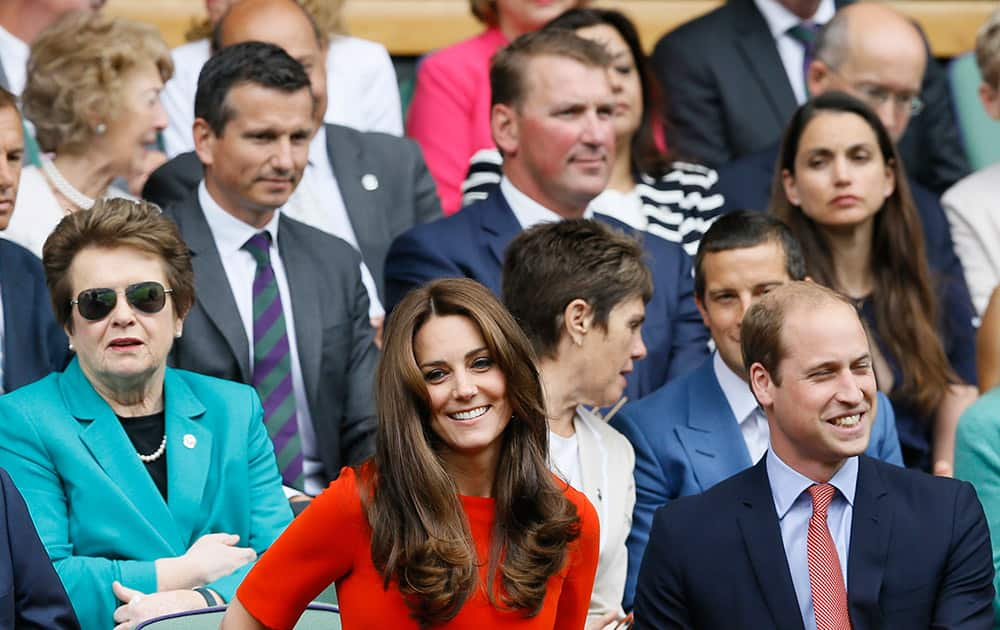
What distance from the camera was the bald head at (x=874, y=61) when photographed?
4.94 metres

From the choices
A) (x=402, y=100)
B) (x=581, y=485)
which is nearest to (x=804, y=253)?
(x=581, y=485)

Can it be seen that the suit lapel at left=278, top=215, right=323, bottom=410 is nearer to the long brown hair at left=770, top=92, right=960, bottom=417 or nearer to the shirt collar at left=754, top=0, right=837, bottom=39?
the long brown hair at left=770, top=92, right=960, bottom=417

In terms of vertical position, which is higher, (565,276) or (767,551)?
(565,276)

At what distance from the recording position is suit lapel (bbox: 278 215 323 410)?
13.1 feet

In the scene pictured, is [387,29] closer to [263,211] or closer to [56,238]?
[263,211]

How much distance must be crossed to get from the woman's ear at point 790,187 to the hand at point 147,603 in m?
1.99

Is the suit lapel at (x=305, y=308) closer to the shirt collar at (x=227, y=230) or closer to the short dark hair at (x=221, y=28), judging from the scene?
the shirt collar at (x=227, y=230)

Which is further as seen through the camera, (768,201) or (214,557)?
(768,201)

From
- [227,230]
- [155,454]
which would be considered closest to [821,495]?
[155,454]

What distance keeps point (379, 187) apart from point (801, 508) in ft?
6.40

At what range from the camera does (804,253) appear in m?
4.43

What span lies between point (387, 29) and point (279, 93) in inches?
78.1

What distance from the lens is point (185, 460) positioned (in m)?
3.35

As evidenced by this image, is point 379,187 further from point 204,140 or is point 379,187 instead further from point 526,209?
point 204,140
